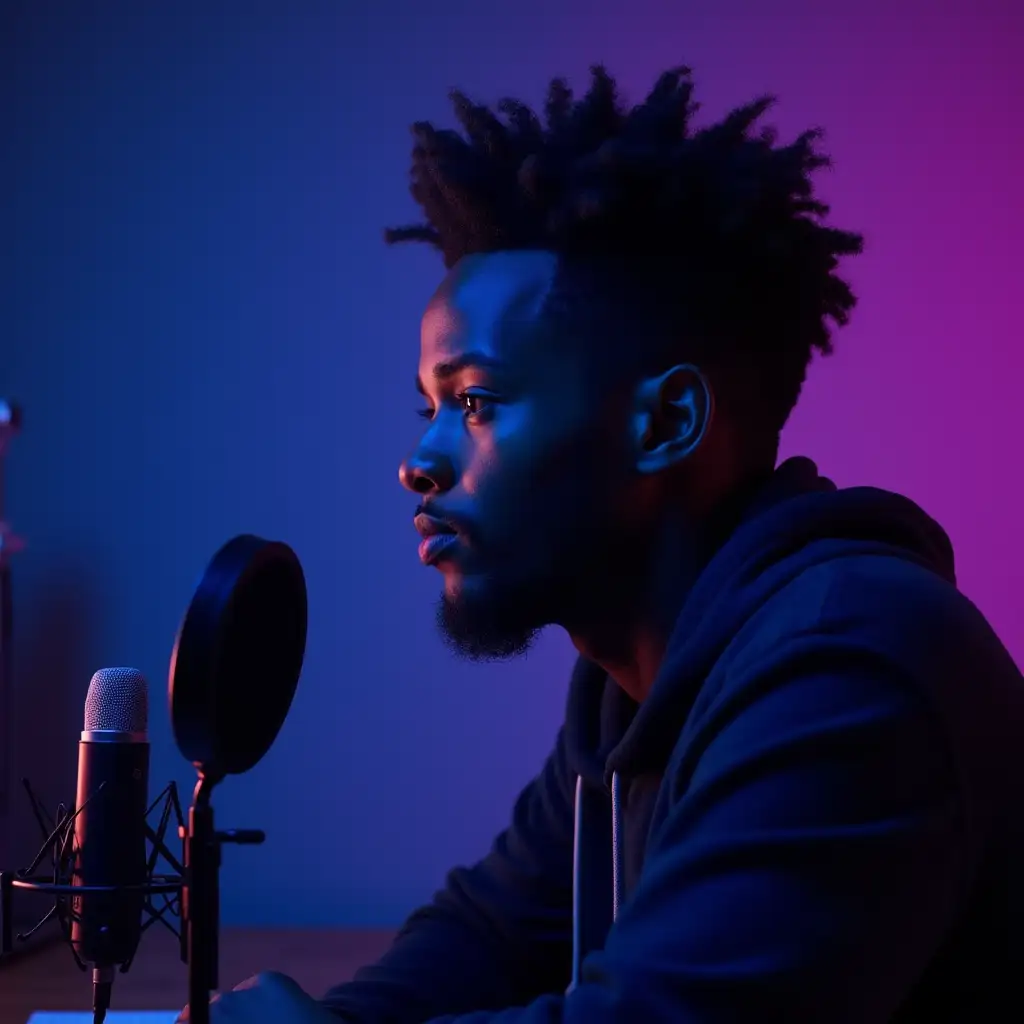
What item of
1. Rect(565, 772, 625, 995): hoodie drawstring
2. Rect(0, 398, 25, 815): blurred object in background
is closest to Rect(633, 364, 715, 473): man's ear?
Rect(565, 772, 625, 995): hoodie drawstring

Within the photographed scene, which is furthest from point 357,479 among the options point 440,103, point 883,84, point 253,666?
point 253,666

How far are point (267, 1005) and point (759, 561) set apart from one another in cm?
42

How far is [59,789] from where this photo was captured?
79.8 inches

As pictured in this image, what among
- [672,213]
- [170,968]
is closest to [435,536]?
[672,213]

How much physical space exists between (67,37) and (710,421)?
1.59 m

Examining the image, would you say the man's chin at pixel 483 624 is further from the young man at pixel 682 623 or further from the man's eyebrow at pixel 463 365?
the man's eyebrow at pixel 463 365

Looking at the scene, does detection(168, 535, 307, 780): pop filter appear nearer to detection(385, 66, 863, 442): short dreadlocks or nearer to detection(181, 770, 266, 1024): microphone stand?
detection(181, 770, 266, 1024): microphone stand

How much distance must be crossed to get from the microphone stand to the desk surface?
758 millimetres

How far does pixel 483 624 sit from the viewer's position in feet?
3.24

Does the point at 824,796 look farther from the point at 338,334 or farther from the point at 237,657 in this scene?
the point at 338,334

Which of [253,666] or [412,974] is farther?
[412,974]

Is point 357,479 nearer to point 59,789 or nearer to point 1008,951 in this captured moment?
point 59,789

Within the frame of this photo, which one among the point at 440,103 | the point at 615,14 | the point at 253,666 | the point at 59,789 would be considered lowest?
the point at 59,789

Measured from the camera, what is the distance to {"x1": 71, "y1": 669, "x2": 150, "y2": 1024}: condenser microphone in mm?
806
